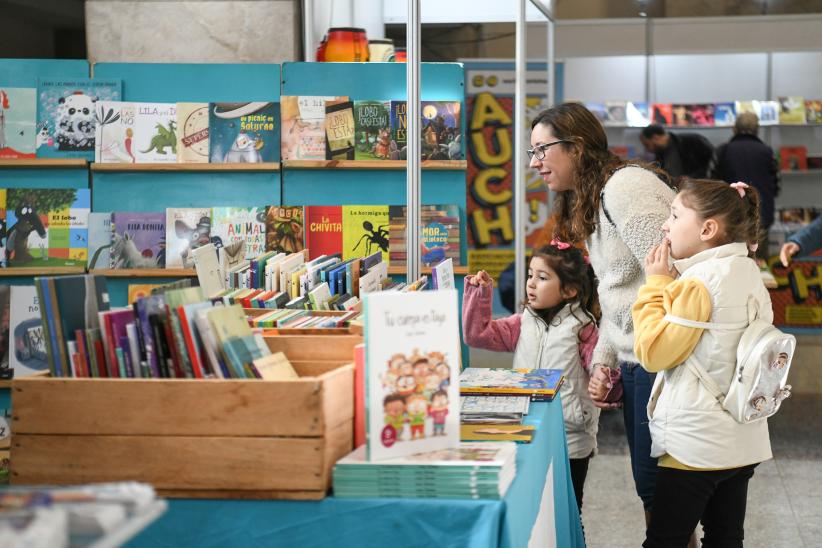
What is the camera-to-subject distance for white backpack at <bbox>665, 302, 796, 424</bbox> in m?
2.53

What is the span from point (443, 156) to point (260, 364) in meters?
3.14

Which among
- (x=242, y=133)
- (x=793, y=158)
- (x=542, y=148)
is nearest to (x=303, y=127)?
(x=242, y=133)

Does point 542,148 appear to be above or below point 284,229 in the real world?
above

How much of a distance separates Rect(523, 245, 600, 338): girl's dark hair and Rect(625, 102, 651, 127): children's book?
603cm

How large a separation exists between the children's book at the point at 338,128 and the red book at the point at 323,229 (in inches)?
10.2

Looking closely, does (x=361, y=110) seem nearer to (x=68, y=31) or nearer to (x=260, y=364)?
(x=260, y=364)

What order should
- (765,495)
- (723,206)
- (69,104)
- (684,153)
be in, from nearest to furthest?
(723,206), (765,495), (69,104), (684,153)

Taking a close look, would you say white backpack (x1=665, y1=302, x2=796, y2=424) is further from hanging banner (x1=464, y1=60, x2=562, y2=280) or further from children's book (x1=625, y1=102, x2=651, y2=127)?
children's book (x1=625, y1=102, x2=651, y2=127)

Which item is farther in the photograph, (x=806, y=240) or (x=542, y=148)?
(x=806, y=240)

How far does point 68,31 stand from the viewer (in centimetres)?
1026

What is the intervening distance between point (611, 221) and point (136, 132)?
9.00 feet

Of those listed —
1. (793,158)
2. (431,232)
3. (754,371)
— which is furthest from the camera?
(793,158)

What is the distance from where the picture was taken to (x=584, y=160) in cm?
310

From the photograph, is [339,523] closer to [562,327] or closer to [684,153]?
[562,327]
